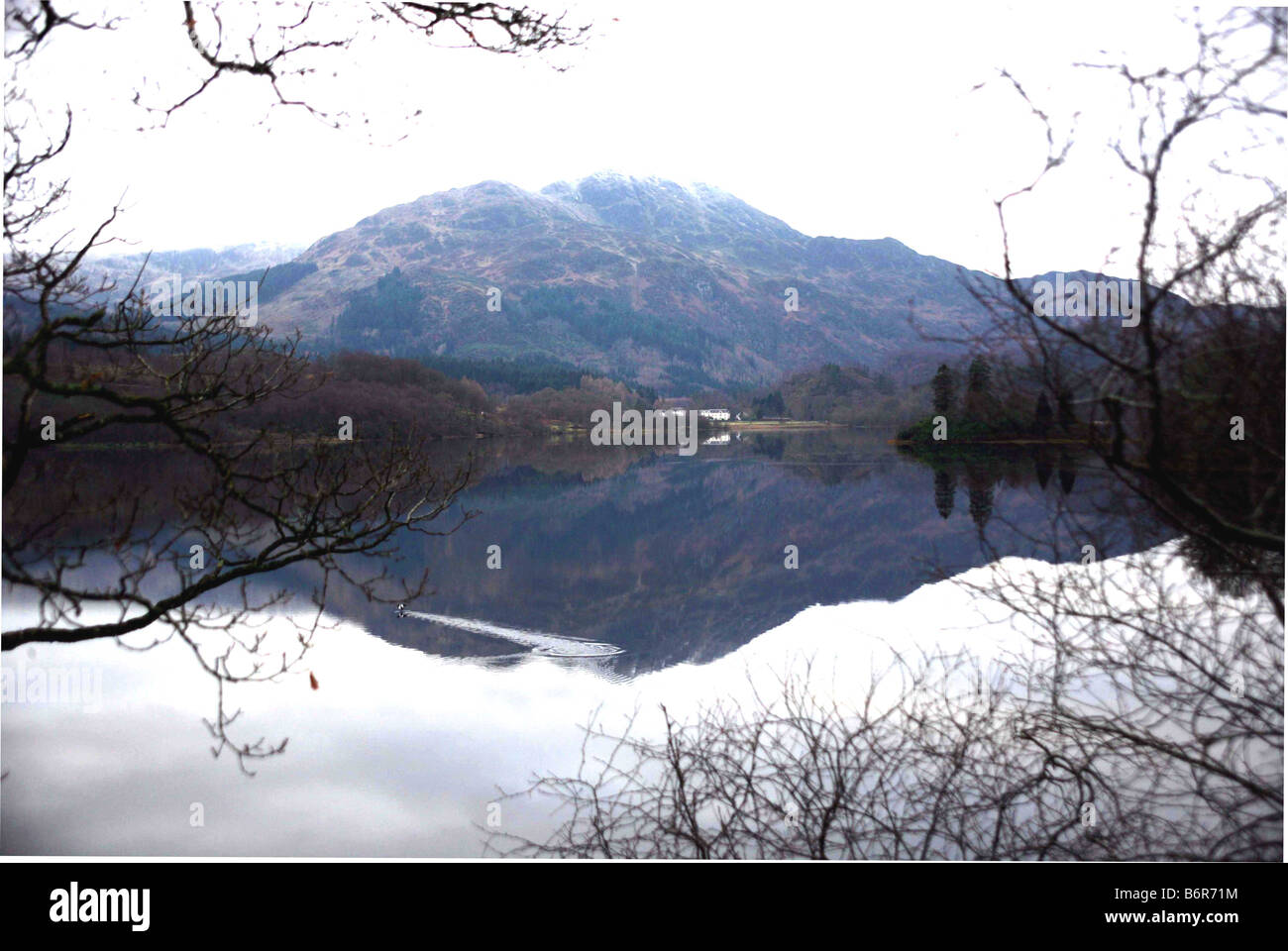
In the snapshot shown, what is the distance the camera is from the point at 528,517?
636 inches

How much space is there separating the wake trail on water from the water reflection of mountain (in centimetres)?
21

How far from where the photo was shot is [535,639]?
7418 mm

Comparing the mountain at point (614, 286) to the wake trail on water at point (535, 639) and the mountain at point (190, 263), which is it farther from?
the wake trail on water at point (535, 639)

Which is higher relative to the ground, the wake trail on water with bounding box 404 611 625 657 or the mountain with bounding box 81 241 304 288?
the mountain with bounding box 81 241 304 288

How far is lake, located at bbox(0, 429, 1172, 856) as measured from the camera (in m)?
4.01

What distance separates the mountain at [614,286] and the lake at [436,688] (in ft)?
5.61

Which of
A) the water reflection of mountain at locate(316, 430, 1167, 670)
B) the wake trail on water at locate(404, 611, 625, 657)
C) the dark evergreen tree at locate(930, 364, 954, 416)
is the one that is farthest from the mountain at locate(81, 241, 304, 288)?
the dark evergreen tree at locate(930, 364, 954, 416)

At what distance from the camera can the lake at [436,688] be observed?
4.01 meters

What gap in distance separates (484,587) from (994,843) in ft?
24.0

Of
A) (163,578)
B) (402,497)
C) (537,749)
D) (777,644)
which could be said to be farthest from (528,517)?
(402,497)

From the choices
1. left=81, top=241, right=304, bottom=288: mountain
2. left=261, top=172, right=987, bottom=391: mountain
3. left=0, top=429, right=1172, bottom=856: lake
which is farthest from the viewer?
left=261, top=172, right=987, bottom=391: mountain

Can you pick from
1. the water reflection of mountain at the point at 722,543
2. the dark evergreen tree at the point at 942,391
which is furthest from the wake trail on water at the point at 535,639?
the dark evergreen tree at the point at 942,391

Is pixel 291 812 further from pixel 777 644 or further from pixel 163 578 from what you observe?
pixel 163 578

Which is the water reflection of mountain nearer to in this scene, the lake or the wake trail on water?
the lake
